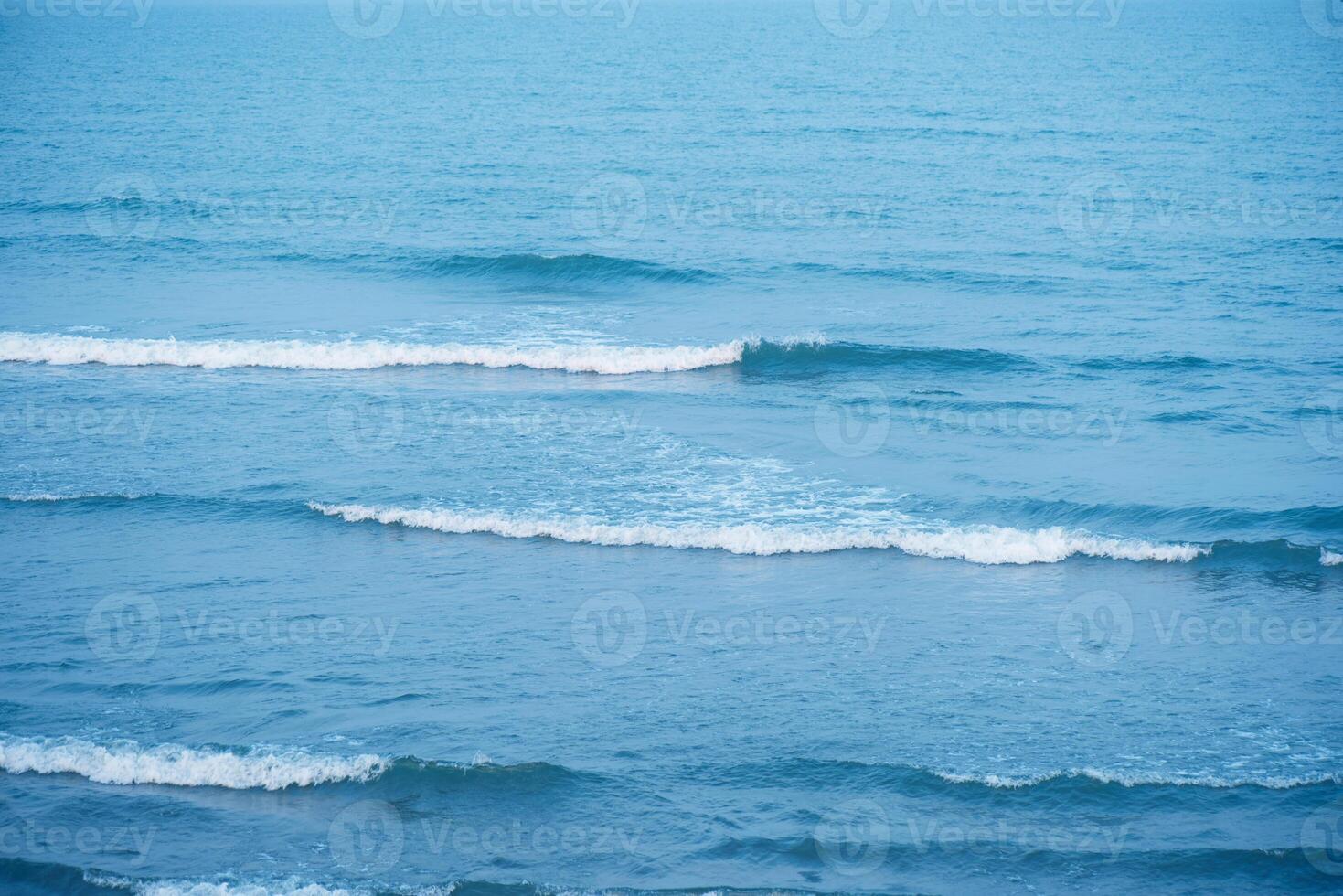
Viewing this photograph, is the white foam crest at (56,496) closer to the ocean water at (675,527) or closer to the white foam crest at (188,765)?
the ocean water at (675,527)

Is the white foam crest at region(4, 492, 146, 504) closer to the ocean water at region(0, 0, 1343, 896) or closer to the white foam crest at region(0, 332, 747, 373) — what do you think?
the ocean water at region(0, 0, 1343, 896)

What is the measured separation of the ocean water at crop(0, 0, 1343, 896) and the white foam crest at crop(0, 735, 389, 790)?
0.04 m

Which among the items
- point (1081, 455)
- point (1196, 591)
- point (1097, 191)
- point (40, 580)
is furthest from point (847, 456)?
point (1097, 191)

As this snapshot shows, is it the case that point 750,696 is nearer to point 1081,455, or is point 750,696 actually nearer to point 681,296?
point 1081,455

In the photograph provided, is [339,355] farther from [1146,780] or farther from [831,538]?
[1146,780]

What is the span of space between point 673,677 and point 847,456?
299 inches

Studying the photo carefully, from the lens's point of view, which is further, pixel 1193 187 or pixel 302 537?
pixel 1193 187

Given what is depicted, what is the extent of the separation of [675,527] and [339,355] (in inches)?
420

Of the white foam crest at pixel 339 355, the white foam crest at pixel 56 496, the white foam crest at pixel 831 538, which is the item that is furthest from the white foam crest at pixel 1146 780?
the white foam crest at pixel 339 355

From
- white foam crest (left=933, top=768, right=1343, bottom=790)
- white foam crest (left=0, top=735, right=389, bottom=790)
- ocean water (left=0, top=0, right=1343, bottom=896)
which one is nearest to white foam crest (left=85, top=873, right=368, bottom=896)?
ocean water (left=0, top=0, right=1343, bottom=896)

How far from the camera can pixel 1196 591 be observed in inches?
607

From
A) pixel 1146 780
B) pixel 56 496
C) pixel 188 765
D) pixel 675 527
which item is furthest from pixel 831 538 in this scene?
pixel 56 496

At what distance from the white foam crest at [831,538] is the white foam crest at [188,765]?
5.71 metres

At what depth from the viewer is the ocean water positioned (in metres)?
10.9
